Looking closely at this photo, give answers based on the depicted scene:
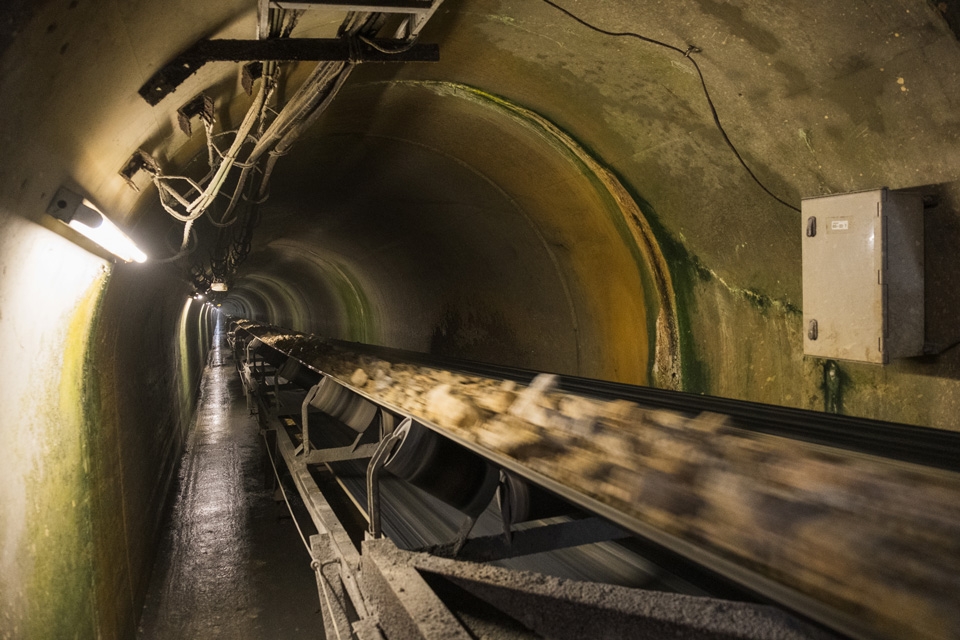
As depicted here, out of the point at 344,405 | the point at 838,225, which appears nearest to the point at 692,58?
the point at 838,225

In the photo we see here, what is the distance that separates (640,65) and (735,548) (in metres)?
3.39

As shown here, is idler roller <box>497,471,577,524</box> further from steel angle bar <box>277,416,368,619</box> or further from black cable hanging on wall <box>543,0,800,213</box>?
black cable hanging on wall <box>543,0,800,213</box>

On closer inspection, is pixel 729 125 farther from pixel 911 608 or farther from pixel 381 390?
pixel 911 608

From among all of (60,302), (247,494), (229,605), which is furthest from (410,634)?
(247,494)

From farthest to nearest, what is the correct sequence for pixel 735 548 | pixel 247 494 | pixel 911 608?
pixel 247 494 → pixel 735 548 → pixel 911 608

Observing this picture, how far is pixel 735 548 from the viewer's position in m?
1.20

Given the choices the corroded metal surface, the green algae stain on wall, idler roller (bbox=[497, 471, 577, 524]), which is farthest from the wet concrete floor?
the corroded metal surface

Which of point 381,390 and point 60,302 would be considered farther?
point 381,390

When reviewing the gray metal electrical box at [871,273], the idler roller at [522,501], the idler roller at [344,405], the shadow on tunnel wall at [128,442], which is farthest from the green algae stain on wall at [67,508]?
the gray metal electrical box at [871,273]

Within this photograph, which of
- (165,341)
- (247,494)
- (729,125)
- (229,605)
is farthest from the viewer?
(165,341)

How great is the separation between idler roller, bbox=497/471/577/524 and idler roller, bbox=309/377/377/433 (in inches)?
66.6

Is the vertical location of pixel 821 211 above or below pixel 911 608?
above

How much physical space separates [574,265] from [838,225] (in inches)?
116

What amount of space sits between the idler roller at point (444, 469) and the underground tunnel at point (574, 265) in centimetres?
4
